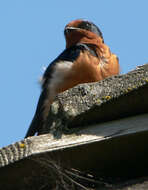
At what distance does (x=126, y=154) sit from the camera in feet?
6.45

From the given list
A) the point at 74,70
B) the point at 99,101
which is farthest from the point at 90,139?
the point at 74,70

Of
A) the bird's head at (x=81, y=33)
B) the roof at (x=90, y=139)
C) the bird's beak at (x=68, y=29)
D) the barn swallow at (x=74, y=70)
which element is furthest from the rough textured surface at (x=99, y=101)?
the bird's beak at (x=68, y=29)

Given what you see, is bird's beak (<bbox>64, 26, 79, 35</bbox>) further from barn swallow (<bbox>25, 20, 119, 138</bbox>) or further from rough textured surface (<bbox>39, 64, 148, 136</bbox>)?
rough textured surface (<bbox>39, 64, 148, 136</bbox>)

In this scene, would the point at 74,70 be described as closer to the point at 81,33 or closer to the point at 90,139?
the point at 81,33

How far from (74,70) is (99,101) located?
287 cm

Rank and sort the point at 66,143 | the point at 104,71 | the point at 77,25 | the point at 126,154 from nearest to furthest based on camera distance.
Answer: the point at 66,143 < the point at 126,154 < the point at 104,71 < the point at 77,25

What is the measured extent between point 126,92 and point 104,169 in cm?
33

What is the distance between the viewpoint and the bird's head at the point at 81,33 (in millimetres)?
5805

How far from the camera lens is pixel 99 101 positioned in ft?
6.26

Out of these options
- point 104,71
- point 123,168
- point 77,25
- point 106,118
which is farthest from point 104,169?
point 77,25

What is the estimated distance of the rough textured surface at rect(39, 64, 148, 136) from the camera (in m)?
1.91

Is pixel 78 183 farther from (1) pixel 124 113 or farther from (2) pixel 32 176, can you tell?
(1) pixel 124 113

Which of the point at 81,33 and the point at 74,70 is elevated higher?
the point at 81,33

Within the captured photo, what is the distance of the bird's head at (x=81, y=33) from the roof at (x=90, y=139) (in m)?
3.74
